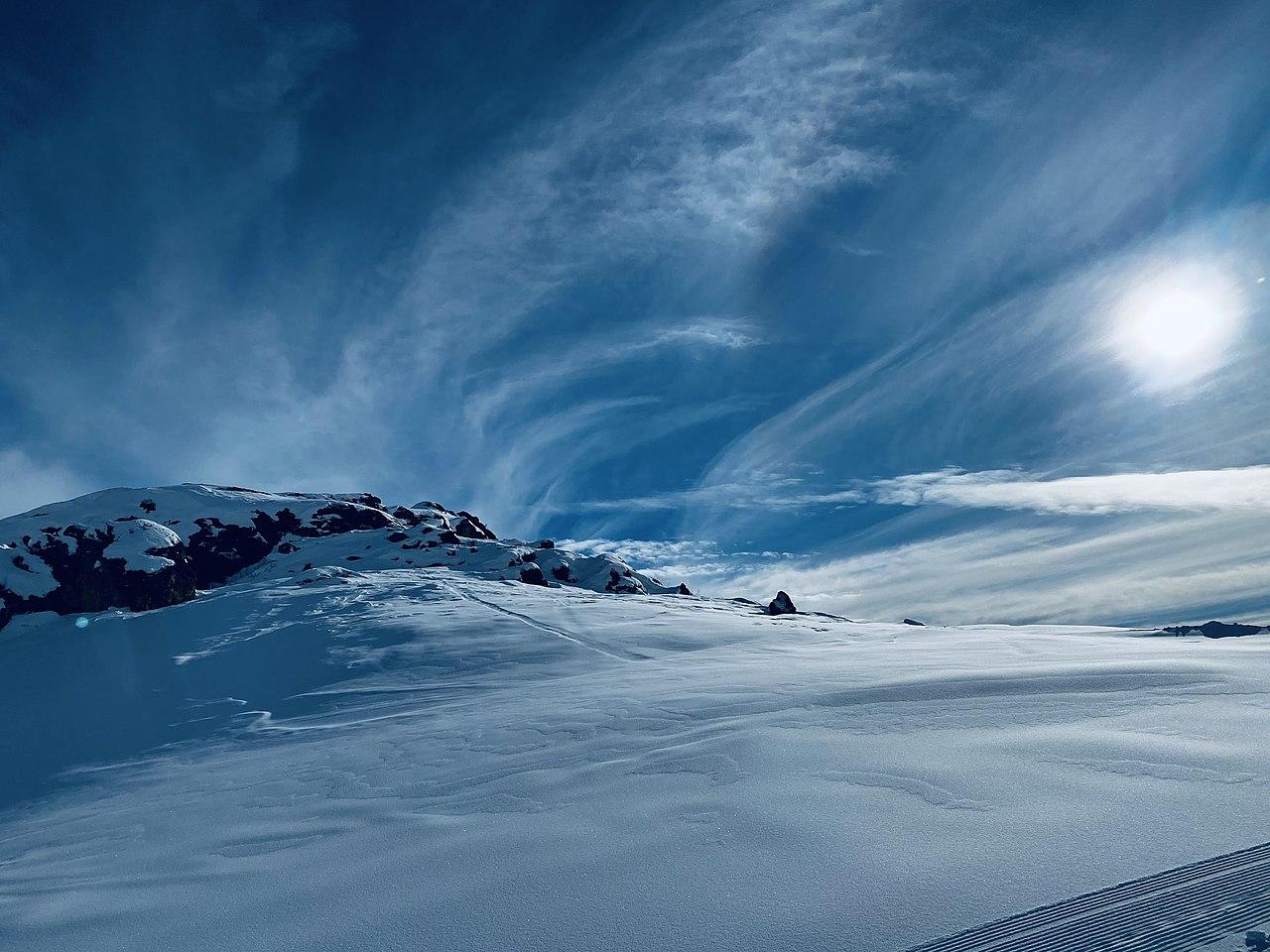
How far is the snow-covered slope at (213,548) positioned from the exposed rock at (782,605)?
11.7m

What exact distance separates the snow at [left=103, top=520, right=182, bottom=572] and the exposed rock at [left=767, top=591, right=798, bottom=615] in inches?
1300

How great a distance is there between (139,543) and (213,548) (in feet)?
36.2

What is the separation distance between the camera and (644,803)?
5645 millimetres

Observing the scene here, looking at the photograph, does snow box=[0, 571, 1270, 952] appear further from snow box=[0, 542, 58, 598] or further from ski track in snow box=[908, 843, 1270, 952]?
snow box=[0, 542, 58, 598]


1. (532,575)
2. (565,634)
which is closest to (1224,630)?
(565,634)

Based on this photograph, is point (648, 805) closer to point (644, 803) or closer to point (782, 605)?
point (644, 803)

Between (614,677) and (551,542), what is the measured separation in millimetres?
39776

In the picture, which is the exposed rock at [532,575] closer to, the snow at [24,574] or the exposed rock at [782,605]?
the exposed rock at [782,605]

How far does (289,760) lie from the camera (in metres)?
10.0

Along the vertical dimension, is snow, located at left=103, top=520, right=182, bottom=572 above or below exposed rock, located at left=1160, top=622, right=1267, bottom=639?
above

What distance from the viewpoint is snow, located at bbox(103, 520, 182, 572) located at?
3434 cm

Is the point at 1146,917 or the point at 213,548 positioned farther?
the point at 213,548

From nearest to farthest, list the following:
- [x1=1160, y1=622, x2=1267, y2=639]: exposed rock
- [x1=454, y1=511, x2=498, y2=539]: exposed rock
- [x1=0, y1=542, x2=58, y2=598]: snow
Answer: [x1=1160, y1=622, x2=1267, y2=639]: exposed rock → [x1=0, y1=542, x2=58, y2=598]: snow → [x1=454, y1=511, x2=498, y2=539]: exposed rock

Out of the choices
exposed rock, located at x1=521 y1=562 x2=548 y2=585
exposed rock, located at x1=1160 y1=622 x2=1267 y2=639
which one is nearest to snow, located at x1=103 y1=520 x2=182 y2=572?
exposed rock, located at x1=521 y1=562 x2=548 y2=585
